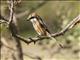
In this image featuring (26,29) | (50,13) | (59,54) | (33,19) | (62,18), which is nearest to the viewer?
(33,19)

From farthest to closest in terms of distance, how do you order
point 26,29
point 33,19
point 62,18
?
point 26,29, point 62,18, point 33,19

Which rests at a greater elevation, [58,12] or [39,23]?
Result: [39,23]

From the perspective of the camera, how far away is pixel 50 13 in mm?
13008

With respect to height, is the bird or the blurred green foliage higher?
the bird

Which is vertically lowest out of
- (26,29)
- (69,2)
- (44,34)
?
(26,29)

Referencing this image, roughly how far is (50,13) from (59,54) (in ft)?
11.7

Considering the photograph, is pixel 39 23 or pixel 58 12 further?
pixel 58 12

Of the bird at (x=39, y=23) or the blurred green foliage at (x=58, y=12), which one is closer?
the bird at (x=39, y=23)

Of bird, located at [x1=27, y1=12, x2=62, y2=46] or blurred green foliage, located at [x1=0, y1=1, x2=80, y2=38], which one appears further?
blurred green foliage, located at [x1=0, y1=1, x2=80, y2=38]

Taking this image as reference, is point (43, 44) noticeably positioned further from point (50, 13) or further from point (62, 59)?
point (50, 13)

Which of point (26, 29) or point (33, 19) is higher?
point (33, 19)

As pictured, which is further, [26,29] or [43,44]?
[26,29]

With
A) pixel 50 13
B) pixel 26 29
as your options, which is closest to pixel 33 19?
pixel 26 29

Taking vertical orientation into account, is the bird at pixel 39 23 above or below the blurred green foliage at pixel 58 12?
above
